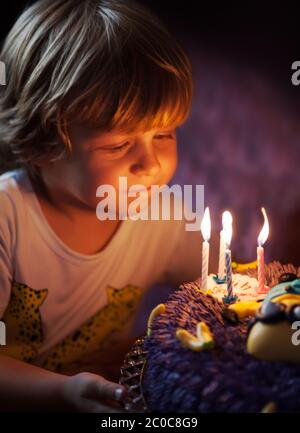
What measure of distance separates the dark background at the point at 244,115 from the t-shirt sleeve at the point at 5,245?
33 cm

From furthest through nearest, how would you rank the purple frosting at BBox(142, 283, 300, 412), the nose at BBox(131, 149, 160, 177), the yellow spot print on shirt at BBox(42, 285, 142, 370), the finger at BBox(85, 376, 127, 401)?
1. the yellow spot print on shirt at BBox(42, 285, 142, 370)
2. the nose at BBox(131, 149, 160, 177)
3. the finger at BBox(85, 376, 127, 401)
4. the purple frosting at BBox(142, 283, 300, 412)

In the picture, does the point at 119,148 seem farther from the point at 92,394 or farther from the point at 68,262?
the point at 92,394

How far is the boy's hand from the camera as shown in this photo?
2.84 feet

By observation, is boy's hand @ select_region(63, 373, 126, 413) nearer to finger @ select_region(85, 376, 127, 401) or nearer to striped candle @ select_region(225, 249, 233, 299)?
finger @ select_region(85, 376, 127, 401)

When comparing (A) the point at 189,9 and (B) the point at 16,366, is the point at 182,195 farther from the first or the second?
(B) the point at 16,366

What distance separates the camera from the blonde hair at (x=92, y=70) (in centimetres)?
100

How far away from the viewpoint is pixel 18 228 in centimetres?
112

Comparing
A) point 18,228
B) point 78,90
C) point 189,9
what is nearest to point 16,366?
point 18,228

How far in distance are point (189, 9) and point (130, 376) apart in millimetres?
667

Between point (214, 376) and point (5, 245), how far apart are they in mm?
507

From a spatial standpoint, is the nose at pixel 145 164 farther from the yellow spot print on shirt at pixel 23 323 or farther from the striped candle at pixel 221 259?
the yellow spot print on shirt at pixel 23 323

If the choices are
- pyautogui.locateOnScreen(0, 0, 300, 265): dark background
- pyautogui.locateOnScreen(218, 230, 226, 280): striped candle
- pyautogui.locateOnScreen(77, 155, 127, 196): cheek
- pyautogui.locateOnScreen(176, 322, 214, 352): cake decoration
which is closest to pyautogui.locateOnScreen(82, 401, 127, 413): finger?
pyautogui.locateOnScreen(176, 322, 214, 352): cake decoration

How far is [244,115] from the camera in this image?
1.25 metres

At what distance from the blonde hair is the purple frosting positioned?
0.36m
